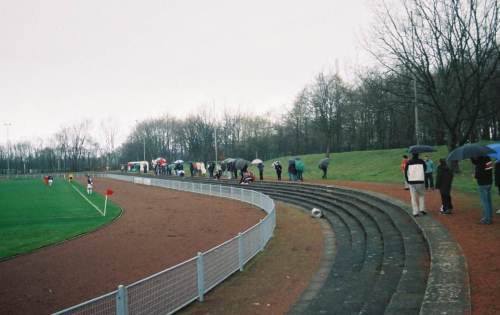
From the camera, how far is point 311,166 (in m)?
48.8

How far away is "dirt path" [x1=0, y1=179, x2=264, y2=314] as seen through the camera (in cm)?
906

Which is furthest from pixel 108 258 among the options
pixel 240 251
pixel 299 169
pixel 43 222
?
pixel 299 169

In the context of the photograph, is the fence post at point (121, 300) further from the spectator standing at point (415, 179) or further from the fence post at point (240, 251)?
the spectator standing at point (415, 179)

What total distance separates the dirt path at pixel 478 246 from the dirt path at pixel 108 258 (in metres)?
7.41

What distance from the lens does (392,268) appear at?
864cm

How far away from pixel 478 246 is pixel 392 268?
1859mm

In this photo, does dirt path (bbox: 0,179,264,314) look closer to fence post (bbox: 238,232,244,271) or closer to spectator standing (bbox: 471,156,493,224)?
fence post (bbox: 238,232,244,271)

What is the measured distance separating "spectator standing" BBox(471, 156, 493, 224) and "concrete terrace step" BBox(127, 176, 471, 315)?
1305 mm

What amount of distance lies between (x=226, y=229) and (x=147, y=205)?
12.7m

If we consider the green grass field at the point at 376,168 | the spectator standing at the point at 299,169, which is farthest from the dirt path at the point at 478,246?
the spectator standing at the point at 299,169

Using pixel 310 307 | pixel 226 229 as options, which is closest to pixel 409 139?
pixel 226 229

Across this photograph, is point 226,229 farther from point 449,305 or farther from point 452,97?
point 452,97

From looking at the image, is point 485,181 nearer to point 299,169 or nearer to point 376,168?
point 299,169

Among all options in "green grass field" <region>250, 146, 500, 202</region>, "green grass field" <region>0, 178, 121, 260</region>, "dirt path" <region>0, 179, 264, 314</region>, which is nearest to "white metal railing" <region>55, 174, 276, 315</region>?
"dirt path" <region>0, 179, 264, 314</region>
